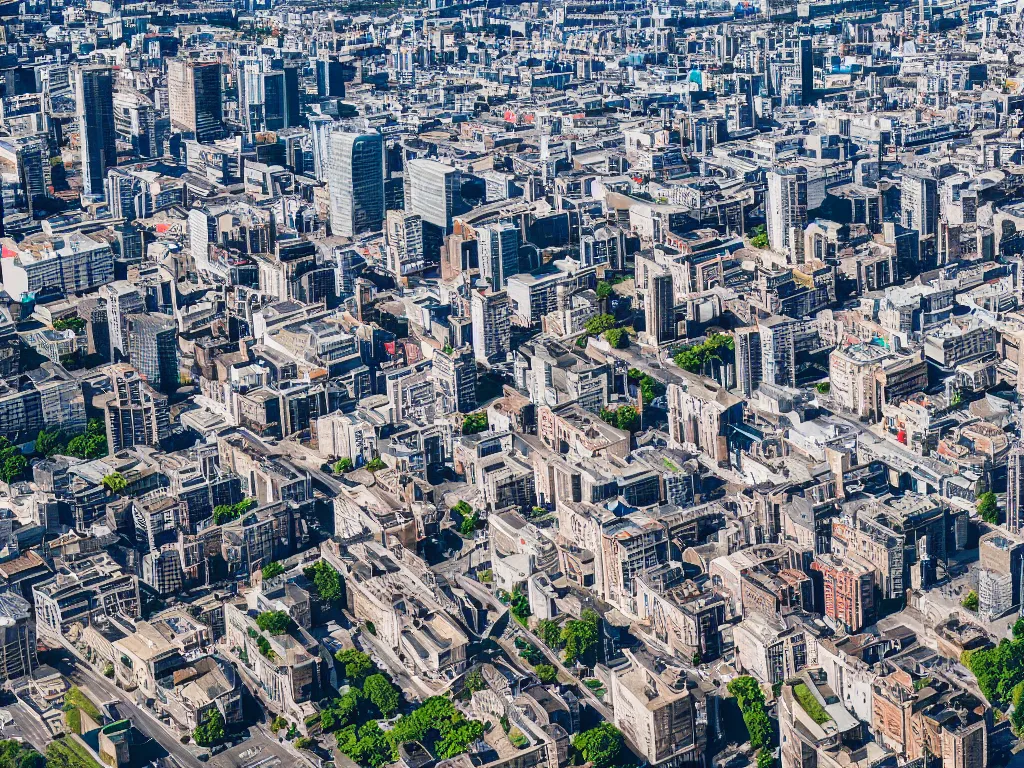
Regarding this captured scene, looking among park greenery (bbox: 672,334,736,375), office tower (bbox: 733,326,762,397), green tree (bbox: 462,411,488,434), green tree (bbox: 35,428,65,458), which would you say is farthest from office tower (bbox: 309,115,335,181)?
office tower (bbox: 733,326,762,397)

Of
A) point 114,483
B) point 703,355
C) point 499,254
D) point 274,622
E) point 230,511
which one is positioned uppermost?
point 499,254

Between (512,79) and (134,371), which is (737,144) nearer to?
(512,79)

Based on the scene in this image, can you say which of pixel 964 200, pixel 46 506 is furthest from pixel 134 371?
pixel 964 200

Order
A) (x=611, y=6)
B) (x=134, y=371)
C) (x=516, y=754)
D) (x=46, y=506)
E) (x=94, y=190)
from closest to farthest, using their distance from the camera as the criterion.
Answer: (x=516, y=754) < (x=46, y=506) < (x=134, y=371) < (x=94, y=190) < (x=611, y=6)

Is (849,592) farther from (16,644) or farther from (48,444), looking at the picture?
(48,444)

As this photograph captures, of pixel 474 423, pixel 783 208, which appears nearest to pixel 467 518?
pixel 474 423

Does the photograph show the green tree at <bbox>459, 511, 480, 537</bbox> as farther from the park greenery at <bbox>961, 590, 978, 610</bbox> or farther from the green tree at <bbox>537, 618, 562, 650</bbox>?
the park greenery at <bbox>961, 590, 978, 610</bbox>
